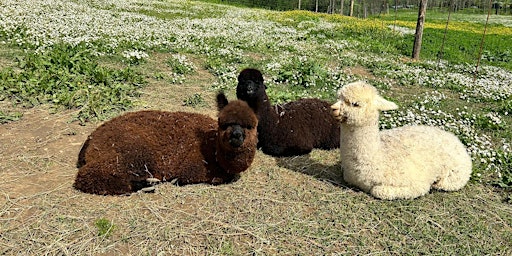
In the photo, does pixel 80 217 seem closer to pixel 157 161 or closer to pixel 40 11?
pixel 157 161

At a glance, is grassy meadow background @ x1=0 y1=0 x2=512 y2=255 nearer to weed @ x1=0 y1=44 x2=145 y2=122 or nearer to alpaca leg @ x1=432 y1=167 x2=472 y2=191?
weed @ x1=0 y1=44 x2=145 y2=122

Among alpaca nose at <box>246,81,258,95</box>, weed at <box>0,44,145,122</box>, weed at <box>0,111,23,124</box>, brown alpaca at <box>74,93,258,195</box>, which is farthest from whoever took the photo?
weed at <box>0,44,145,122</box>

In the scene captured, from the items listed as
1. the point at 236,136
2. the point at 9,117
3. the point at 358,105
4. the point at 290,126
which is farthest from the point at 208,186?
the point at 9,117

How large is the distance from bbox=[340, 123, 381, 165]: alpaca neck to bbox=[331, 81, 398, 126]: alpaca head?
5.9 inches

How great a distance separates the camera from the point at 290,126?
6512 millimetres

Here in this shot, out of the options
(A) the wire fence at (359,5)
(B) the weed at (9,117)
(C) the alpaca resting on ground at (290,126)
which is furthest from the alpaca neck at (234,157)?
(A) the wire fence at (359,5)

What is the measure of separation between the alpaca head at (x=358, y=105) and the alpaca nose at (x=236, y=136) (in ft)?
4.06

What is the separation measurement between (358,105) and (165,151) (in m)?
2.66

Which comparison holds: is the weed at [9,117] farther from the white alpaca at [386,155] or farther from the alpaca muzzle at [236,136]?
the white alpaca at [386,155]

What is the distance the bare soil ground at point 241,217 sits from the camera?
4070 millimetres

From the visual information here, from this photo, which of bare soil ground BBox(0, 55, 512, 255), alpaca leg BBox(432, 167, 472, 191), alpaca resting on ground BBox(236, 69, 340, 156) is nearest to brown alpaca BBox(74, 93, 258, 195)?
bare soil ground BBox(0, 55, 512, 255)

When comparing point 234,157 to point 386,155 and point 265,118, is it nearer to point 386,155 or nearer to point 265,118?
point 265,118

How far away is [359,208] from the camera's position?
4.91 m

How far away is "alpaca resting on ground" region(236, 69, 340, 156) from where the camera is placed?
610 centimetres
